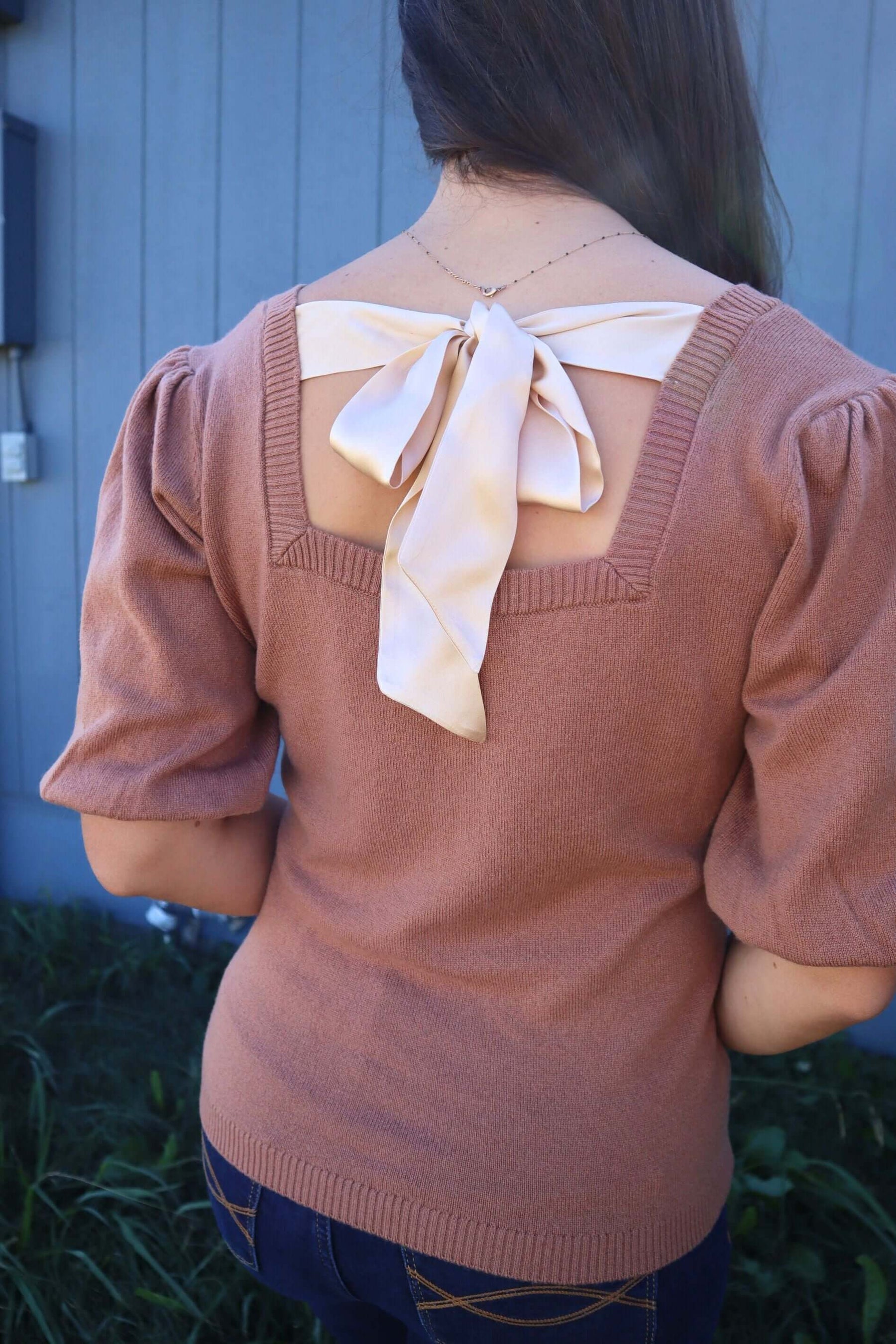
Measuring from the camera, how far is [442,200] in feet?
3.05

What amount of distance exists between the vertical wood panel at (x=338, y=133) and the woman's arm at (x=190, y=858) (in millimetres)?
1906

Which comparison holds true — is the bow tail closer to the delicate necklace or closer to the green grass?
the delicate necklace

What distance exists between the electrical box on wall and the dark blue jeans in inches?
107

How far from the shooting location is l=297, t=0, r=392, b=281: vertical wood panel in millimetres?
2545

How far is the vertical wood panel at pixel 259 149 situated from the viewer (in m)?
2.65

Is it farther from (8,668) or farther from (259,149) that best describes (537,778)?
(8,668)

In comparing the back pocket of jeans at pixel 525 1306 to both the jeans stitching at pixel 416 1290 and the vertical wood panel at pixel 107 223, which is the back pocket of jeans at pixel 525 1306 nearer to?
the jeans stitching at pixel 416 1290

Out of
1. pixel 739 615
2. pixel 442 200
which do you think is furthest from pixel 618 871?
pixel 442 200

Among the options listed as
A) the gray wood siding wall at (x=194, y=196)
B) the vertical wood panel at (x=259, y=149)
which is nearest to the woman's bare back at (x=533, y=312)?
the gray wood siding wall at (x=194, y=196)

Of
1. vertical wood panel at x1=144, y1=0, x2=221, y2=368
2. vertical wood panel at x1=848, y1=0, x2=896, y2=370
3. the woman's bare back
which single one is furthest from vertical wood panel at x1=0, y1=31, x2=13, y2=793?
the woman's bare back

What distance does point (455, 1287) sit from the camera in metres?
0.91

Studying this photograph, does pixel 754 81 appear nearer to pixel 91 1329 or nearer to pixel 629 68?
pixel 629 68

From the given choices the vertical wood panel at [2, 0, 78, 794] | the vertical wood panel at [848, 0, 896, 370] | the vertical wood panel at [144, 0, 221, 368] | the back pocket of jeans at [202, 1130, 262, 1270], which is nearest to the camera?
the back pocket of jeans at [202, 1130, 262, 1270]

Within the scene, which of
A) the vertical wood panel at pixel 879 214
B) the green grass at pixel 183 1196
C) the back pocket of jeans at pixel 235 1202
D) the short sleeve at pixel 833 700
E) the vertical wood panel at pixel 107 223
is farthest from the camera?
the vertical wood panel at pixel 107 223
